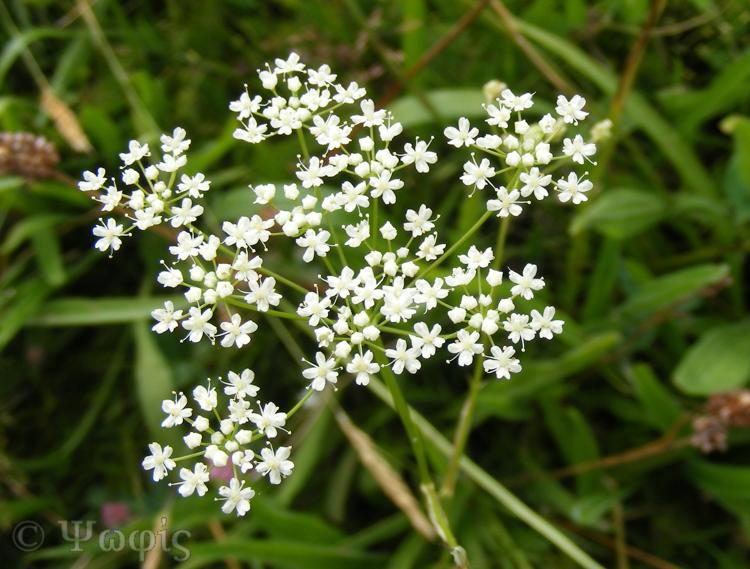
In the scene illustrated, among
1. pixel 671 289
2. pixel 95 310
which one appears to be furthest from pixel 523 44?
pixel 95 310

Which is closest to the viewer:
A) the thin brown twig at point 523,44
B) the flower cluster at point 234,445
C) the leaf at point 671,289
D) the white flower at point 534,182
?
the flower cluster at point 234,445

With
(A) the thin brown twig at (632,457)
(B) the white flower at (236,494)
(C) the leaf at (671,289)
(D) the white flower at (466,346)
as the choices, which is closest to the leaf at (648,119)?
(C) the leaf at (671,289)

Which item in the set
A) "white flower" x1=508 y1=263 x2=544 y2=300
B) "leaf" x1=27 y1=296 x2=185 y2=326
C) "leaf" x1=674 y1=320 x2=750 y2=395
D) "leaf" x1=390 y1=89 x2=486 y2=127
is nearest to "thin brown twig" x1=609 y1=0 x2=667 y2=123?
"leaf" x1=390 y1=89 x2=486 y2=127

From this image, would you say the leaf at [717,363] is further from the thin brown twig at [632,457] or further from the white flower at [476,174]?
the white flower at [476,174]

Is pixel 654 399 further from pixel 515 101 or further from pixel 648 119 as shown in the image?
pixel 515 101

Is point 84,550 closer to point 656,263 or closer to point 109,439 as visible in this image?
point 109,439

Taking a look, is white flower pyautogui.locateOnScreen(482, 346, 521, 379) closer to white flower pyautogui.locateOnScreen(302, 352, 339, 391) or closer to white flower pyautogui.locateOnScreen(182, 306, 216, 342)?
white flower pyautogui.locateOnScreen(302, 352, 339, 391)

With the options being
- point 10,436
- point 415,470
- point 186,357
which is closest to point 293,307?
point 186,357
